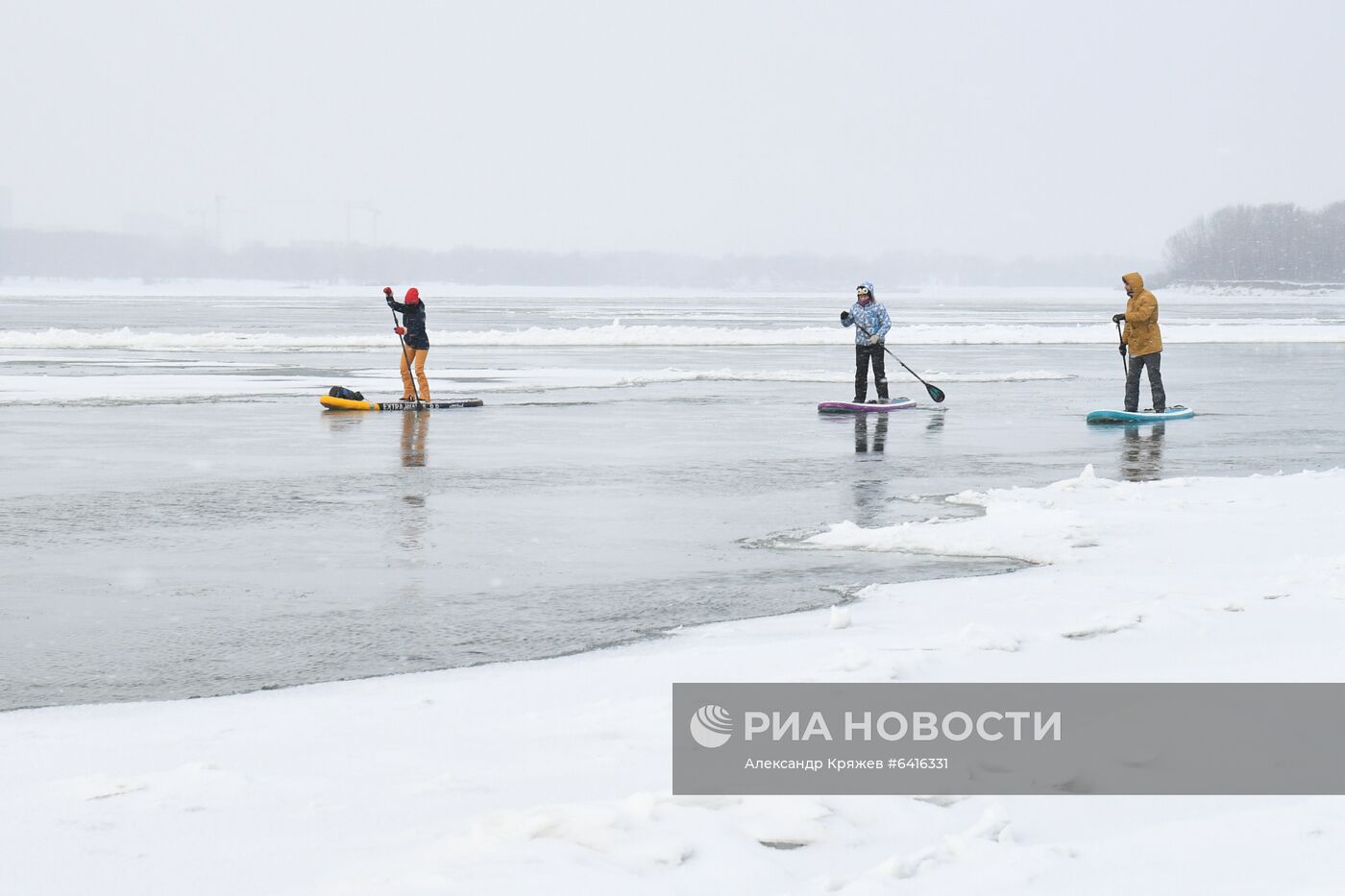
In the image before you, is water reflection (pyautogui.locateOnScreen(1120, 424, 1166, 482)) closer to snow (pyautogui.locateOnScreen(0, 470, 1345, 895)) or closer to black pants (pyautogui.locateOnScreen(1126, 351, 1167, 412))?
black pants (pyautogui.locateOnScreen(1126, 351, 1167, 412))

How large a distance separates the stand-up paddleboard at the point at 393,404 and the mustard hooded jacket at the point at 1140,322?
872cm

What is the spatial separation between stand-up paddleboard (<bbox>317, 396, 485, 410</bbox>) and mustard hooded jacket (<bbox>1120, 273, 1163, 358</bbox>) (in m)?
8.72

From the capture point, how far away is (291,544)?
976 cm

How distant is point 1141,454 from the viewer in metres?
15.4

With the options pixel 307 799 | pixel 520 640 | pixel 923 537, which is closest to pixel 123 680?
pixel 520 640

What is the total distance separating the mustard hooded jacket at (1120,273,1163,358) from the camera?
18.4 m

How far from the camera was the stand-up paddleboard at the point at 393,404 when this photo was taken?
20.0m

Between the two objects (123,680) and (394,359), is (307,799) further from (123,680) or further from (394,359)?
(394,359)

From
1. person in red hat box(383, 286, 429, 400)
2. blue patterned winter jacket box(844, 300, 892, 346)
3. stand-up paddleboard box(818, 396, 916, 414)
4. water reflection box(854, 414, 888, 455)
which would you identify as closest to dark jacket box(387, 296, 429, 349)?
person in red hat box(383, 286, 429, 400)

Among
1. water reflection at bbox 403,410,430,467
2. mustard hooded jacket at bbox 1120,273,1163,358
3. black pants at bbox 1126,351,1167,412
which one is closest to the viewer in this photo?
water reflection at bbox 403,410,430,467

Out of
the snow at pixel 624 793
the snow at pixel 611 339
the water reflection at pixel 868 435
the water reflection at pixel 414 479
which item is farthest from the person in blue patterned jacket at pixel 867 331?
the snow at pixel 611 339

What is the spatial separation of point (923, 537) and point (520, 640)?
11.8ft

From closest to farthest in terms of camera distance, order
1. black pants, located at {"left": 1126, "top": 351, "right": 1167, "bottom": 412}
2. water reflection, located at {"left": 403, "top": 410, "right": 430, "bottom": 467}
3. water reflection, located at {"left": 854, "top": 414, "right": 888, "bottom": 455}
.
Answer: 1. water reflection, located at {"left": 403, "top": 410, "right": 430, "bottom": 467}
2. water reflection, located at {"left": 854, "top": 414, "right": 888, "bottom": 455}
3. black pants, located at {"left": 1126, "top": 351, "right": 1167, "bottom": 412}

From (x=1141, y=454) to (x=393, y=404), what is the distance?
32.5 feet
